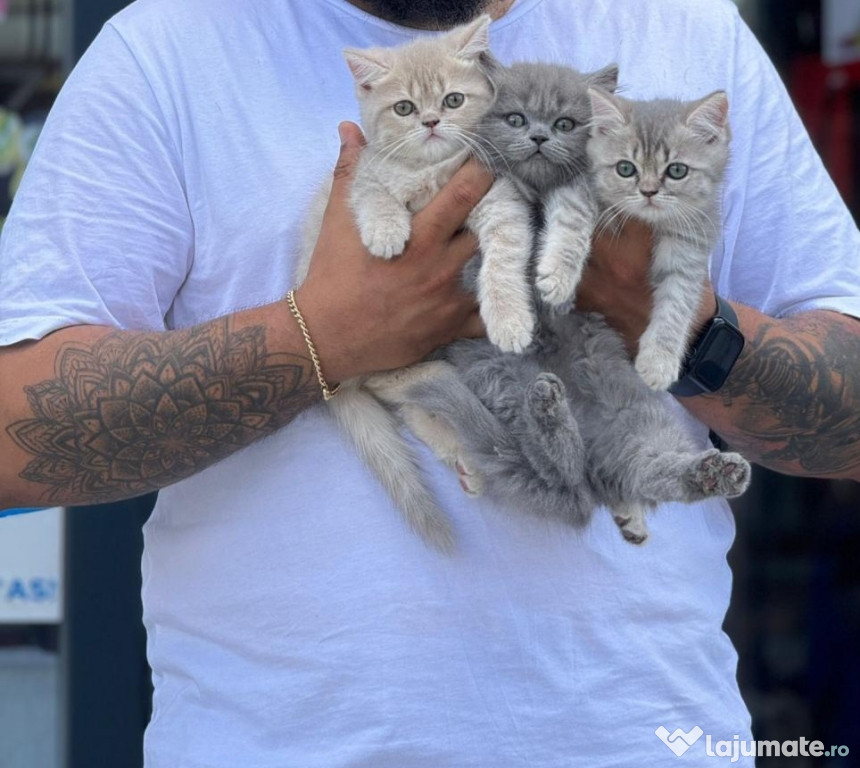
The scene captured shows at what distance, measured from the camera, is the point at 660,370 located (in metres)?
1.71

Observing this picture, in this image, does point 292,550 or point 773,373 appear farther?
point 773,373

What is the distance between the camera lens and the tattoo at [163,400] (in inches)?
65.1

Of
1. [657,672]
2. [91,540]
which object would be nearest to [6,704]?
[91,540]

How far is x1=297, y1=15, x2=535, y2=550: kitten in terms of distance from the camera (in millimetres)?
1686

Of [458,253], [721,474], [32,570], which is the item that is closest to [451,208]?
[458,253]

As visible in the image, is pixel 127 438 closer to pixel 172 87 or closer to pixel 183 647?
pixel 183 647

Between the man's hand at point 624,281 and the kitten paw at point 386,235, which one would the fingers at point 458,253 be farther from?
the man's hand at point 624,281

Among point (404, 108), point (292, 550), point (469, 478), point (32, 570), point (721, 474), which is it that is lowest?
point (32, 570)

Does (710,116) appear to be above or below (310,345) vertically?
above

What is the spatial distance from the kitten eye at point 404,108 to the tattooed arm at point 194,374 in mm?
344

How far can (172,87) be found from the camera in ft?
5.67

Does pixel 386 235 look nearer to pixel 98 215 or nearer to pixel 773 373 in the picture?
pixel 98 215

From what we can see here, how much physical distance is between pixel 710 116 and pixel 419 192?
0.45 metres

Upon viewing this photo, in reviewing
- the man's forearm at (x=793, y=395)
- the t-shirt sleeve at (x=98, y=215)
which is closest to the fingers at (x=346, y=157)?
the t-shirt sleeve at (x=98, y=215)
